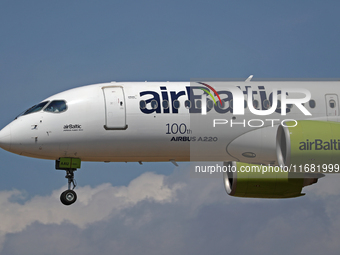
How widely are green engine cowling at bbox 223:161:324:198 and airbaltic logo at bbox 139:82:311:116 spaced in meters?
4.08

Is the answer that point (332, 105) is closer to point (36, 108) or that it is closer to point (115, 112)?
point (115, 112)

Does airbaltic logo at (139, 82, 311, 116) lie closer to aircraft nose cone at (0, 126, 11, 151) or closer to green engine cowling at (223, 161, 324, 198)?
green engine cowling at (223, 161, 324, 198)

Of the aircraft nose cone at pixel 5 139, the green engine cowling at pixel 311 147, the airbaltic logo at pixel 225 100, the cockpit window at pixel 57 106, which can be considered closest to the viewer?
the green engine cowling at pixel 311 147

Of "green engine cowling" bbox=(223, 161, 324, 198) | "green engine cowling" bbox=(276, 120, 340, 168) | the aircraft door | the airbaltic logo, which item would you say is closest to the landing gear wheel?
the airbaltic logo

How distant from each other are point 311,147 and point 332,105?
3781 mm

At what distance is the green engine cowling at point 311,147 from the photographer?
25.0 m

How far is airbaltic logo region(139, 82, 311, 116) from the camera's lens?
26.6 metres

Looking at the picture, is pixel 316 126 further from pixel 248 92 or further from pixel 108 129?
pixel 108 129

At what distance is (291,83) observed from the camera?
28.6 metres

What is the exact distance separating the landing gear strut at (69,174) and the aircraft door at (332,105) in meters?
11.2

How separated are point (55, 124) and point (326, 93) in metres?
12.0

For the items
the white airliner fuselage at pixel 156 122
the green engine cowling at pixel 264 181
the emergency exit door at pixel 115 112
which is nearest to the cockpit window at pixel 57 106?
the white airliner fuselage at pixel 156 122

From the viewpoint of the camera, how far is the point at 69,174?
2725 centimetres

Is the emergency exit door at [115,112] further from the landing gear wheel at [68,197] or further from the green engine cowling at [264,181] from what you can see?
the green engine cowling at [264,181]
